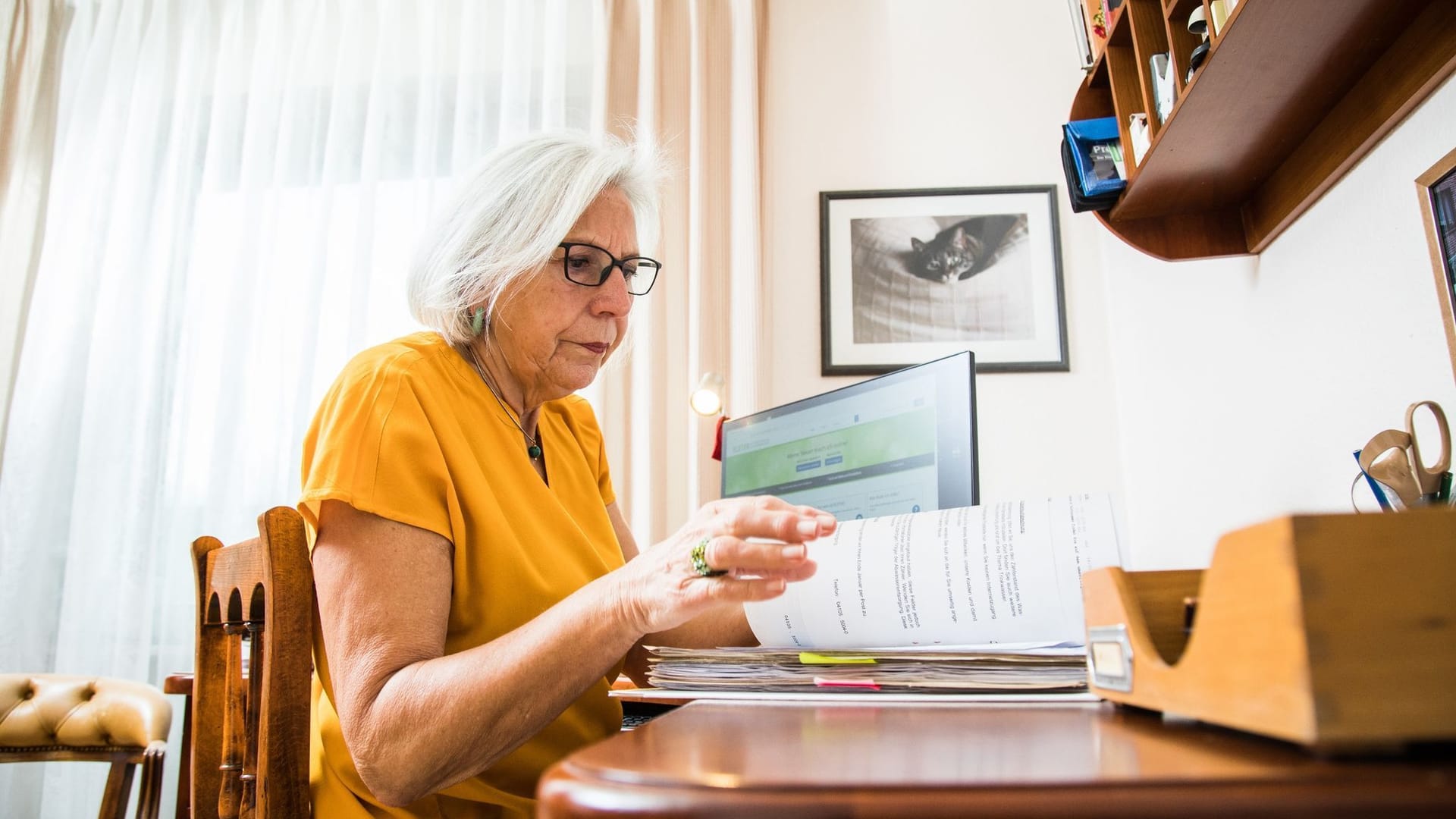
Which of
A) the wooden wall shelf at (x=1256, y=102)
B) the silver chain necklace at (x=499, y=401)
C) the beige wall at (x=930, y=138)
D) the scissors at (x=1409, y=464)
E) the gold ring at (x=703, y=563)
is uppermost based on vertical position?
the beige wall at (x=930, y=138)

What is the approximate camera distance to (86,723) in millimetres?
1666

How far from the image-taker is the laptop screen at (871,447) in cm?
118

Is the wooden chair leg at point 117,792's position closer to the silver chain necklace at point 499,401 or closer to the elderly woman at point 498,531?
the elderly woman at point 498,531

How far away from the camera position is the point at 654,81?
2.38 metres

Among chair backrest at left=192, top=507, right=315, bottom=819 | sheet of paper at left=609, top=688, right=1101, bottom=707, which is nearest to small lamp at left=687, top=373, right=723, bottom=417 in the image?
chair backrest at left=192, top=507, right=315, bottom=819

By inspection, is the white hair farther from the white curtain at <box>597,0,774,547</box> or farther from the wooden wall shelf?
the white curtain at <box>597,0,774,547</box>

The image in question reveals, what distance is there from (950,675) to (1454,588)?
0.32 m

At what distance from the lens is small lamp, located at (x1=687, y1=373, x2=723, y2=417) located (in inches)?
76.9

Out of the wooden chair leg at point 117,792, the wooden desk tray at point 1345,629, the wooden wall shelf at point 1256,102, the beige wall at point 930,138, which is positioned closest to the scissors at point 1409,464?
the wooden wall shelf at point 1256,102

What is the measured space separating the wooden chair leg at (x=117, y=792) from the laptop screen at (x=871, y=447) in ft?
4.02

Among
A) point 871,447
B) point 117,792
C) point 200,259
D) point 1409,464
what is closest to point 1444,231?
point 1409,464

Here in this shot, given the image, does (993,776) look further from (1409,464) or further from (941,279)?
(941,279)

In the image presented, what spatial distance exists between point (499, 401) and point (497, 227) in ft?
0.70

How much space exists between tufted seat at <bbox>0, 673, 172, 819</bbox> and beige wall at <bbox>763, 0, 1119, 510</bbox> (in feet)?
4.53
